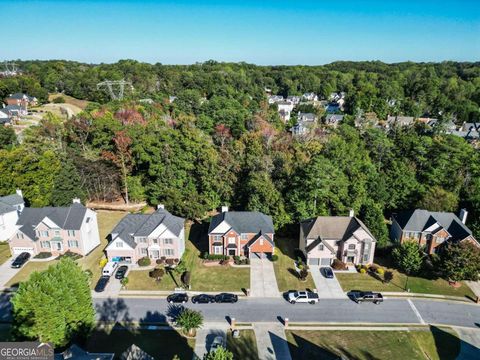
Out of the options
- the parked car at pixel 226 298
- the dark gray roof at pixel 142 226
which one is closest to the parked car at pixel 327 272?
the parked car at pixel 226 298

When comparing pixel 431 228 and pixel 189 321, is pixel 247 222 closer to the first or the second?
pixel 189 321

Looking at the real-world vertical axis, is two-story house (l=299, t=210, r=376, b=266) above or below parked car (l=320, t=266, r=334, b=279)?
above

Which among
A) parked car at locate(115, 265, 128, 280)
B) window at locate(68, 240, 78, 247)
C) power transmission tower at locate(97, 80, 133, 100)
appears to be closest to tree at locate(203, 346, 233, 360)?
parked car at locate(115, 265, 128, 280)

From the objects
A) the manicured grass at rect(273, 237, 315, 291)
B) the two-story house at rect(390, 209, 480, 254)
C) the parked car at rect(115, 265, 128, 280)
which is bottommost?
the manicured grass at rect(273, 237, 315, 291)

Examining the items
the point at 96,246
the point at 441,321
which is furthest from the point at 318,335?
the point at 96,246

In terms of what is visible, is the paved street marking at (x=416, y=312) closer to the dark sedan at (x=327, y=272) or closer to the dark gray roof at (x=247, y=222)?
the dark sedan at (x=327, y=272)

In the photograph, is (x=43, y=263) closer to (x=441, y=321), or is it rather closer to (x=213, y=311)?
(x=213, y=311)

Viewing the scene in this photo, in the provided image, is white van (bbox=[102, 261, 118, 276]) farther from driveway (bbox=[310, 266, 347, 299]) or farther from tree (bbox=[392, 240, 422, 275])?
tree (bbox=[392, 240, 422, 275])
